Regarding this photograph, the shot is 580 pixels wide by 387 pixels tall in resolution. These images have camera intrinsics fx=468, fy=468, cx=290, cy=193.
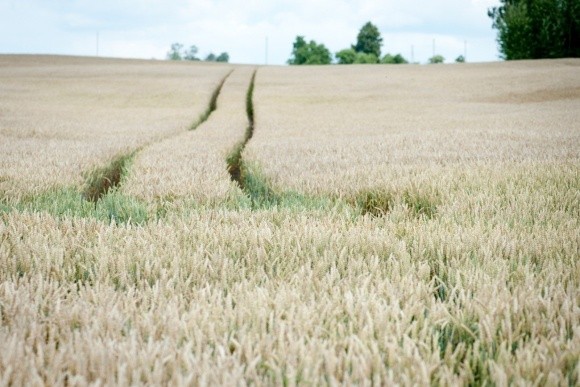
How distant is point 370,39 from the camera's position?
117 m

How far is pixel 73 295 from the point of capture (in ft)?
6.31

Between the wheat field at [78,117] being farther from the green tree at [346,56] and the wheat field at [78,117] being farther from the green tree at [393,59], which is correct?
the green tree at [393,59]

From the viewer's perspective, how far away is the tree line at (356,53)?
104625 millimetres

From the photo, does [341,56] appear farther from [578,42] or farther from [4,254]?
[4,254]

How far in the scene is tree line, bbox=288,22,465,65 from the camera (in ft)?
343

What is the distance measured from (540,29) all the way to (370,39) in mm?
64300

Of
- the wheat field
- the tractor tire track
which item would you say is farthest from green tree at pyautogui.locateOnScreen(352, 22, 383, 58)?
the tractor tire track

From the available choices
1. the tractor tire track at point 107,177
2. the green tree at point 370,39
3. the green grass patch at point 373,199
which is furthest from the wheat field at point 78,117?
the green tree at point 370,39

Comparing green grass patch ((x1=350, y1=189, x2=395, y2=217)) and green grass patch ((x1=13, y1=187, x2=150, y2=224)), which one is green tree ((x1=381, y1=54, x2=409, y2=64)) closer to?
green grass patch ((x1=350, y1=189, x2=395, y2=217))

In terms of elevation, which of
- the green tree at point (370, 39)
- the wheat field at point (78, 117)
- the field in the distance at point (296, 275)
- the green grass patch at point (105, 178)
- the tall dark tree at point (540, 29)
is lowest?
the field in the distance at point (296, 275)

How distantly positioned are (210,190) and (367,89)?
27319 millimetres

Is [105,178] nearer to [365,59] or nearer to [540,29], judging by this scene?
[540,29]

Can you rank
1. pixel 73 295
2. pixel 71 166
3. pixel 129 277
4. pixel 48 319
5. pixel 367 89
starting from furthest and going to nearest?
pixel 367 89 < pixel 71 166 < pixel 129 277 < pixel 73 295 < pixel 48 319

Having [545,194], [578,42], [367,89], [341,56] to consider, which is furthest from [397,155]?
[341,56]
